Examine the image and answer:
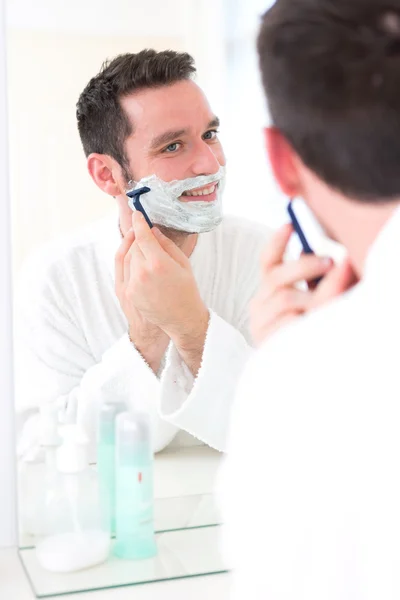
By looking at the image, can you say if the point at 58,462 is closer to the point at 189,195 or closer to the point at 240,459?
the point at 189,195

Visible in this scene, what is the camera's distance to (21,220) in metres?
1.06

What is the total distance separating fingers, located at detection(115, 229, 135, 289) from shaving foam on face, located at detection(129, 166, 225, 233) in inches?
1.5

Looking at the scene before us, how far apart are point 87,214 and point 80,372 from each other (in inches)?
8.6

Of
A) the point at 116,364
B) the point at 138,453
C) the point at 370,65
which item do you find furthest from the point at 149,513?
the point at 370,65

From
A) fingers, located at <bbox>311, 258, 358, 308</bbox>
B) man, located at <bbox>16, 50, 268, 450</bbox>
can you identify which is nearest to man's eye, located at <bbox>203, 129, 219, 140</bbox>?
man, located at <bbox>16, 50, 268, 450</bbox>

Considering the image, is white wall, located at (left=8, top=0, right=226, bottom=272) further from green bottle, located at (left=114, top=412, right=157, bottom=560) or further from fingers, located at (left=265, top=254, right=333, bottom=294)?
fingers, located at (left=265, top=254, right=333, bottom=294)

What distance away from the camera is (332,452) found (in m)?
0.47

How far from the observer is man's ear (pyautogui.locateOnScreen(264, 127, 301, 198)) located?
589 millimetres

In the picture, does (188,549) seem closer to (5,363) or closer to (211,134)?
(5,363)

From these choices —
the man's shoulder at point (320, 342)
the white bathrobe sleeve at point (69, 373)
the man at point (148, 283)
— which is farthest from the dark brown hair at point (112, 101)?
the man's shoulder at point (320, 342)

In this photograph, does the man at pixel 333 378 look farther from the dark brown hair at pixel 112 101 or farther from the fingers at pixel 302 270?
the dark brown hair at pixel 112 101

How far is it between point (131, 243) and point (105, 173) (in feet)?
0.33

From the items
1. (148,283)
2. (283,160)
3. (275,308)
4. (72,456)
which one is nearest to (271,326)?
(275,308)

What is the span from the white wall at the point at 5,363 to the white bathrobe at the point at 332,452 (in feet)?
2.16
